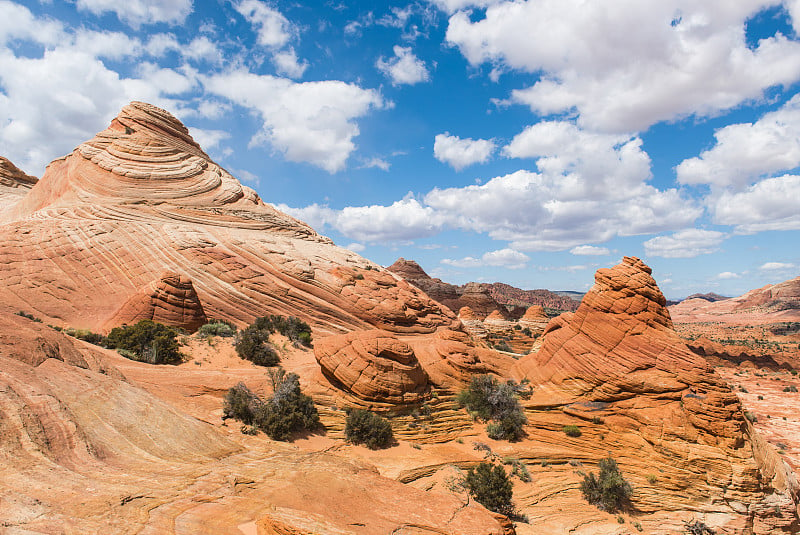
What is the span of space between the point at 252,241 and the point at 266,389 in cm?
1543

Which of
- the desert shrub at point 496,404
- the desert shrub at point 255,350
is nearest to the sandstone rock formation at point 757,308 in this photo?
the desert shrub at point 496,404

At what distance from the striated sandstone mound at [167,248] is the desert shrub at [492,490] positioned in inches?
617

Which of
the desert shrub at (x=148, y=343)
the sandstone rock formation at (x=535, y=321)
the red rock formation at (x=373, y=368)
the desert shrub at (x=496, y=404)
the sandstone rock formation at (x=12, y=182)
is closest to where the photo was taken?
the desert shrub at (x=496, y=404)

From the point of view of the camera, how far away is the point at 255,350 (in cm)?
1886

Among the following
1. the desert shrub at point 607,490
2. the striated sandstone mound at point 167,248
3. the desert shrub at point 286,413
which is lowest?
the desert shrub at point 607,490

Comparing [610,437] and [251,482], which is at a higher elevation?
[251,482]

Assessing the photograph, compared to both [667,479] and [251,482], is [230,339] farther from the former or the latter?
[667,479]

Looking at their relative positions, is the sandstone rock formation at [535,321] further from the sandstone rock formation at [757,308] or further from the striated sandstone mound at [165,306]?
the sandstone rock formation at [757,308]

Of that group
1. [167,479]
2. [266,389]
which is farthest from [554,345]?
[167,479]

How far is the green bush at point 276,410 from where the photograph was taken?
12805mm

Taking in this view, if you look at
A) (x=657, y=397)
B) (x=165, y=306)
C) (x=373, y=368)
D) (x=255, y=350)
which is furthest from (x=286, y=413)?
(x=657, y=397)

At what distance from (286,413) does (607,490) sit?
10619mm

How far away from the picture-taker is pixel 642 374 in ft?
50.0

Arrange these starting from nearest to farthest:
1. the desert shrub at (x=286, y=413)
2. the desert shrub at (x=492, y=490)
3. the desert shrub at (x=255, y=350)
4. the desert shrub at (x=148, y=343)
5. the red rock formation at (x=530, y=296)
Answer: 1. the desert shrub at (x=492, y=490)
2. the desert shrub at (x=286, y=413)
3. the desert shrub at (x=148, y=343)
4. the desert shrub at (x=255, y=350)
5. the red rock formation at (x=530, y=296)
